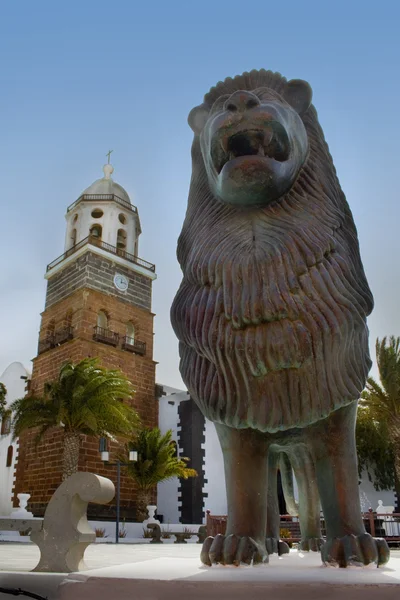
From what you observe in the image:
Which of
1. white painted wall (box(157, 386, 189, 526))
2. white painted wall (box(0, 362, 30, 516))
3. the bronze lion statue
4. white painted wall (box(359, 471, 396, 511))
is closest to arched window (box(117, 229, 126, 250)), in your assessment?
white painted wall (box(157, 386, 189, 526))

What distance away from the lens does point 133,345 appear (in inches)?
925

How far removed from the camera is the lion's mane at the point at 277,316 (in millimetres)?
1730

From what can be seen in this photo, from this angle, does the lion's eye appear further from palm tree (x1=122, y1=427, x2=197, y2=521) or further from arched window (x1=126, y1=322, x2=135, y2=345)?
arched window (x1=126, y1=322, x2=135, y2=345)

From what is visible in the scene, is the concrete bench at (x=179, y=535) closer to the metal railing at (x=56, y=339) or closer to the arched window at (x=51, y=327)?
the metal railing at (x=56, y=339)

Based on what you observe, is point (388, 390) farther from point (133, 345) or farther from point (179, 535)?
point (133, 345)

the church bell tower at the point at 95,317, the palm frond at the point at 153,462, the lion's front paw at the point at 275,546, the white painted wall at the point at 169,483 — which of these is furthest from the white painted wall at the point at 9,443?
A: the lion's front paw at the point at 275,546

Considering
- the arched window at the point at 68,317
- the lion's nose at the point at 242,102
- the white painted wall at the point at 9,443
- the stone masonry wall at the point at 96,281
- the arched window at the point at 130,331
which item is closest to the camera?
the lion's nose at the point at 242,102

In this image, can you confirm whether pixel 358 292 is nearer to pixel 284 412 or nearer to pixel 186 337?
pixel 284 412

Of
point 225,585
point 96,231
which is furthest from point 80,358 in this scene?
point 225,585

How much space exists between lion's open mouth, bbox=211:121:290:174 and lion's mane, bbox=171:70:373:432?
167 mm

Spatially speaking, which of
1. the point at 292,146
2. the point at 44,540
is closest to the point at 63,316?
the point at 44,540

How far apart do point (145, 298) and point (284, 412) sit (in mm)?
23600

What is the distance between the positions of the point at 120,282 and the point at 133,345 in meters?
2.87

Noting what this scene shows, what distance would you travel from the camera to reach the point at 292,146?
194cm
